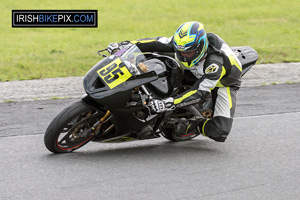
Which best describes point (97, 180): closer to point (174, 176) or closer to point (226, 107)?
point (174, 176)

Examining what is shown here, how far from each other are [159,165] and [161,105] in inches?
25.4

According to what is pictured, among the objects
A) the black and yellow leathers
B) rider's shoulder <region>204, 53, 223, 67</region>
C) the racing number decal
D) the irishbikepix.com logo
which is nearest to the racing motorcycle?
the racing number decal

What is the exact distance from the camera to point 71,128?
5.44 meters

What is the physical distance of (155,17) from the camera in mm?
14922

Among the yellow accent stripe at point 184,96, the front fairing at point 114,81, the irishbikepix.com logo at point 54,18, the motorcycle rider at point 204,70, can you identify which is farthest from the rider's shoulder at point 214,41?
the irishbikepix.com logo at point 54,18

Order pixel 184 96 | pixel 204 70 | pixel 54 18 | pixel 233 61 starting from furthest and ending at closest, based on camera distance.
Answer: pixel 54 18
pixel 233 61
pixel 204 70
pixel 184 96

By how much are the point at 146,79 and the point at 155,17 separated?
976 centimetres

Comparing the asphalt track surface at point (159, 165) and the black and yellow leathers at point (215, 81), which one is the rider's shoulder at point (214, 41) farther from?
the asphalt track surface at point (159, 165)

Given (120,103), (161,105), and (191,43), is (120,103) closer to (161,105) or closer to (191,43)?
(161,105)

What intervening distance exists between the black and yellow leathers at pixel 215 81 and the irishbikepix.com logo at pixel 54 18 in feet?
27.2

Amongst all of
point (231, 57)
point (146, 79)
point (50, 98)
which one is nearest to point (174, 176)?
point (146, 79)

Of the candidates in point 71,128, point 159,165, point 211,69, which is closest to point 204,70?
Result: point 211,69

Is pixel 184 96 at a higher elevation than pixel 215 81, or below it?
below

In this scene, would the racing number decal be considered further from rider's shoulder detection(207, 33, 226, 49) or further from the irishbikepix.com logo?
the irishbikepix.com logo
